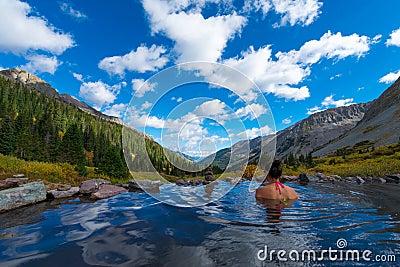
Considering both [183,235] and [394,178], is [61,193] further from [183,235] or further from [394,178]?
[394,178]

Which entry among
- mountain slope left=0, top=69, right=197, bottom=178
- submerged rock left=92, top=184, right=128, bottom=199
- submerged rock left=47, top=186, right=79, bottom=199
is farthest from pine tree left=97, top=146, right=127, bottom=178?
submerged rock left=47, top=186, right=79, bottom=199

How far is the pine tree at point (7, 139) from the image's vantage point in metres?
59.7

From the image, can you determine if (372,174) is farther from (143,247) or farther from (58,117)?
(58,117)

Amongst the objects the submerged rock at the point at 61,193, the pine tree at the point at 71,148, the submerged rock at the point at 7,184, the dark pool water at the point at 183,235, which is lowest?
the dark pool water at the point at 183,235

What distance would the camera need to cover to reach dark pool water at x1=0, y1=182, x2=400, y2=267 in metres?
4.38

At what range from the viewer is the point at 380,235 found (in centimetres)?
560

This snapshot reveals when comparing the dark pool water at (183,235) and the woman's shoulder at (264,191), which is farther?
the woman's shoulder at (264,191)

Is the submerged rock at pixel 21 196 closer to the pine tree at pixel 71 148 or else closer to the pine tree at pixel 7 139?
the pine tree at pixel 71 148

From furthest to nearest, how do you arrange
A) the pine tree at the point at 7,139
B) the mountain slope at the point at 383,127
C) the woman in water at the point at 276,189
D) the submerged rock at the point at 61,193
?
the mountain slope at the point at 383,127 < the pine tree at the point at 7,139 < the submerged rock at the point at 61,193 < the woman in water at the point at 276,189

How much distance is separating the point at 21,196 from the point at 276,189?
12.5 metres

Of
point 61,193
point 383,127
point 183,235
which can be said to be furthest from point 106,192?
point 383,127

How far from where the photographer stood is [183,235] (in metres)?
5.96

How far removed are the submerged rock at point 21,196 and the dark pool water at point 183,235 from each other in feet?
2.27

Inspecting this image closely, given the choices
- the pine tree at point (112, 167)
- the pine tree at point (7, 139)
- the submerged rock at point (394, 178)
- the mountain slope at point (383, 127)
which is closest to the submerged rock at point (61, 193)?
the pine tree at point (112, 167)
